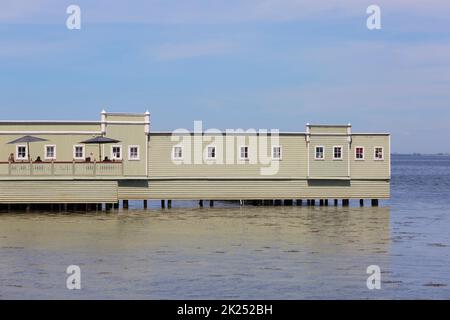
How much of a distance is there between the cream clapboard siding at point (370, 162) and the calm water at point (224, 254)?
3836 millimetres

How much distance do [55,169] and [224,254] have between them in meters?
21.0

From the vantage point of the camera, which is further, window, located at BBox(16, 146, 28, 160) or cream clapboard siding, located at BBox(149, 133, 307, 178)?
cream clapboard siding, located at BBox(149, 133, 307, 178)

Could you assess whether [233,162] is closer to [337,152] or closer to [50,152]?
[337,152]

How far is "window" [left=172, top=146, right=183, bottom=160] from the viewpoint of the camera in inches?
1991

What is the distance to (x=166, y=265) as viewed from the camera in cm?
2702

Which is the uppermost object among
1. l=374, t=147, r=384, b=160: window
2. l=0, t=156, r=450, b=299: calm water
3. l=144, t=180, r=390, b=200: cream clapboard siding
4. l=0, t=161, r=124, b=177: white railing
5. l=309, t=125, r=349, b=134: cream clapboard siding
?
l=309, t=125, r=349, b=134: cream clapboard siding

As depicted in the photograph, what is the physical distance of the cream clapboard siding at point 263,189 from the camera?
50.9 m

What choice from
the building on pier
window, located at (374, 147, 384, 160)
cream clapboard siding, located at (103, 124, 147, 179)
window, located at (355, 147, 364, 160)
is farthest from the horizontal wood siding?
window, located at (374, 147, 384, 160)

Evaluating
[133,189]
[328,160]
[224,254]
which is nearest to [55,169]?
[133,189]

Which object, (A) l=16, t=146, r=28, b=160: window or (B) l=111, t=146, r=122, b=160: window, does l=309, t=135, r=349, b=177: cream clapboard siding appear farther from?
(A) l=16, t=146, r=28, b=160: window

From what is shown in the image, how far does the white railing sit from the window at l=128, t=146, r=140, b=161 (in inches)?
62.1
